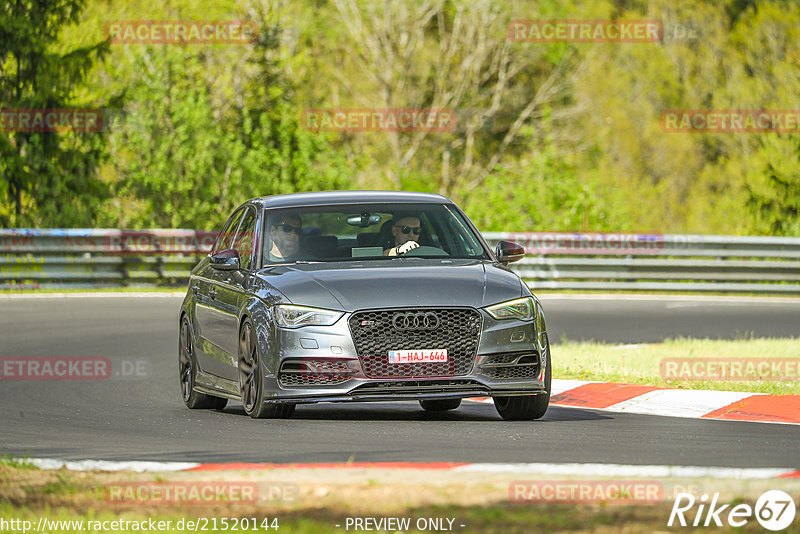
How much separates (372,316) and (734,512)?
431 centimetres

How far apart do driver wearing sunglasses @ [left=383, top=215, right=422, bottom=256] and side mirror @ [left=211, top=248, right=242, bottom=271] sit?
1056 mm

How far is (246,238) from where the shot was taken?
40.0 ft

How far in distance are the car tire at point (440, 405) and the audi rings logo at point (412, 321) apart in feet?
6.98

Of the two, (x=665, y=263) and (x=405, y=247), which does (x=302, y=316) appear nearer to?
(x=405, y=247)

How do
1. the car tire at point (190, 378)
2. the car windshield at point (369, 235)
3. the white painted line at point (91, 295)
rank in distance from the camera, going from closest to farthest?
the car windshield at point (369, 235) → the car tire at point (190, 378) → the white painted line at point (91, 295)

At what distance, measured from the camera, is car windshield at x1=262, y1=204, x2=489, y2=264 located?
1159 centimetres

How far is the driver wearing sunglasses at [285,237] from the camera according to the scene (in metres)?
11.6

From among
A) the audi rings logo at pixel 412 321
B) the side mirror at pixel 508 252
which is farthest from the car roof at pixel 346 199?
the audi rings logo at pixel 412 321

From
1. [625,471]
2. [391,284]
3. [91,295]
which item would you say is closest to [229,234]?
[391,284]

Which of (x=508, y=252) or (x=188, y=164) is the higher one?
(x=508, y=252)

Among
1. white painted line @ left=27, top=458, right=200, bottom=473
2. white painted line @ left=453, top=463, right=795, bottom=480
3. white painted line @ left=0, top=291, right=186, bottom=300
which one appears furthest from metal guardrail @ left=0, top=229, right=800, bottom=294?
white painted line @ left=453, top=463, right=795, bottom=480

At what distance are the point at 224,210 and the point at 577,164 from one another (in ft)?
60.9

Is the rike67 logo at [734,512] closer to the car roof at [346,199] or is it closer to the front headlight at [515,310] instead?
the front headlight at [515,310]

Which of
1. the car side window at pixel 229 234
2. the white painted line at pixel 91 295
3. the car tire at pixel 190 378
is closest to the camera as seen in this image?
the car tire at pixel 190 378
